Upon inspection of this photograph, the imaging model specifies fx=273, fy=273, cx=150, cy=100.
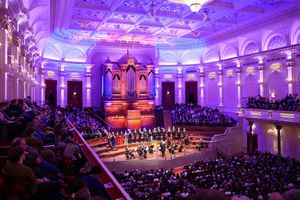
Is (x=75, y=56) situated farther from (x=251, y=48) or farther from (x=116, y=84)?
(x=251, y=48)

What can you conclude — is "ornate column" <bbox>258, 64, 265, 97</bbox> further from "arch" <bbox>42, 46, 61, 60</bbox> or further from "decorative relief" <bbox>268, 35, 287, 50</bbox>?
"arch" <bbox>42, 46, 61, 60</bbox>

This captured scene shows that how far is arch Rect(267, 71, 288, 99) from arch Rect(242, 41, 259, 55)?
2.33 meters

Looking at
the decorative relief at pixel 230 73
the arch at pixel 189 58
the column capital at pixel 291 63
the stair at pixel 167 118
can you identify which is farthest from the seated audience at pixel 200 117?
the column capital at pixel 291 63

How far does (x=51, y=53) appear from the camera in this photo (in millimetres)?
22234

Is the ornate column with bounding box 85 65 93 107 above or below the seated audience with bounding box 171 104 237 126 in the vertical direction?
above

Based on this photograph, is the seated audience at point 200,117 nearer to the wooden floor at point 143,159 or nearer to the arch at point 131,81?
the wooden floor at point 143,159

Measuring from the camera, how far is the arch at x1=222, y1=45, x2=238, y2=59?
863 inches

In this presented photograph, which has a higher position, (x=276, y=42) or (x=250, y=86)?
(x=276, y=42)

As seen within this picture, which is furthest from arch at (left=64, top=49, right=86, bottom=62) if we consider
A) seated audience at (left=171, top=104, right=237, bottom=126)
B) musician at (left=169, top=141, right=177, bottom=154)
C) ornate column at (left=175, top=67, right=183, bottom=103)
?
musician at (left=169, top=141, right=177, bottom=154)

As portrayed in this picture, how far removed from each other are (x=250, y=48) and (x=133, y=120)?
34.5 feet

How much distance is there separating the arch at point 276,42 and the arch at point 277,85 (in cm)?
177

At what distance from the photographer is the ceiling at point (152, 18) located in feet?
49.7

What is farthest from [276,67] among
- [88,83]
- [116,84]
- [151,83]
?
[88,83]

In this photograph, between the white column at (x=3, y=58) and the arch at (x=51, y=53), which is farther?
the arch at (x=51, y=53)
